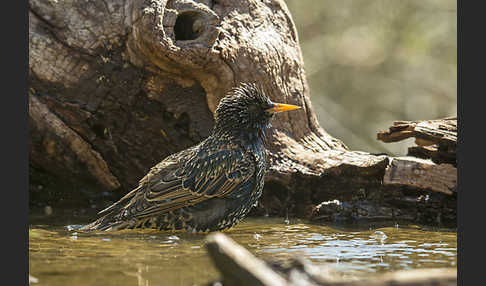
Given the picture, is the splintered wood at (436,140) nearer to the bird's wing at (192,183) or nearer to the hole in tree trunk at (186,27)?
the bird's wing at (192,183)

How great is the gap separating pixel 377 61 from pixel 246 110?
30.3ft

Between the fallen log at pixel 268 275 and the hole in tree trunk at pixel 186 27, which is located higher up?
the hole in tree trunk at pixel 186 27

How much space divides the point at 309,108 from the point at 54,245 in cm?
381

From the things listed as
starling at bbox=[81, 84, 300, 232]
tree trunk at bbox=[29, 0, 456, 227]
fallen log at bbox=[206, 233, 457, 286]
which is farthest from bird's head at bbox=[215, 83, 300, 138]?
fallen log at bbox=[206, 233, 457, 286]

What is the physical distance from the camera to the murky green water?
382 cm

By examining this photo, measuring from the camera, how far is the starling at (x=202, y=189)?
5754mm

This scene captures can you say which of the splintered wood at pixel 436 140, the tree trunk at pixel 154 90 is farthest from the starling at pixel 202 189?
the splintered wood at pixel 436 140

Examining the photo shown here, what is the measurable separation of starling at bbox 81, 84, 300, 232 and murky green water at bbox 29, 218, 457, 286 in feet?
0.48

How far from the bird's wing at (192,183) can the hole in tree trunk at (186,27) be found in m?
1.50

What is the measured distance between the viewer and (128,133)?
698 centimetres

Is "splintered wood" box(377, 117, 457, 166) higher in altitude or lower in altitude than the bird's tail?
higher

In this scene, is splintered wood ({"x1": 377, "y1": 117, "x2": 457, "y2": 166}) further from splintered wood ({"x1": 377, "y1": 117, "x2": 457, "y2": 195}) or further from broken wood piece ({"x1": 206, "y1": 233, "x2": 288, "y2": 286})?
broken wood piece ({"x1": 206, "y1": 233, "x2": 288, "y2": 286})

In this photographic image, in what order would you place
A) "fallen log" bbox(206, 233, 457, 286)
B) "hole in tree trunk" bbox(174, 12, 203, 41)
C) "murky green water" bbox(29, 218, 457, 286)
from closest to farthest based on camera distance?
"fallen log" bbox(206, 233, 457, 286) < "murky green water" bbox(29, 218, 457, 286) < "hole in tree trunk" bbox(174, 12, 203, 41)

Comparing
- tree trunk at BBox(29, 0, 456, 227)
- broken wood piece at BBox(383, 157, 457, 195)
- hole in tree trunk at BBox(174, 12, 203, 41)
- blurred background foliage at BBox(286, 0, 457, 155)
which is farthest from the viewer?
blurred background foliage at BBox(286, 0, 457, 155)
